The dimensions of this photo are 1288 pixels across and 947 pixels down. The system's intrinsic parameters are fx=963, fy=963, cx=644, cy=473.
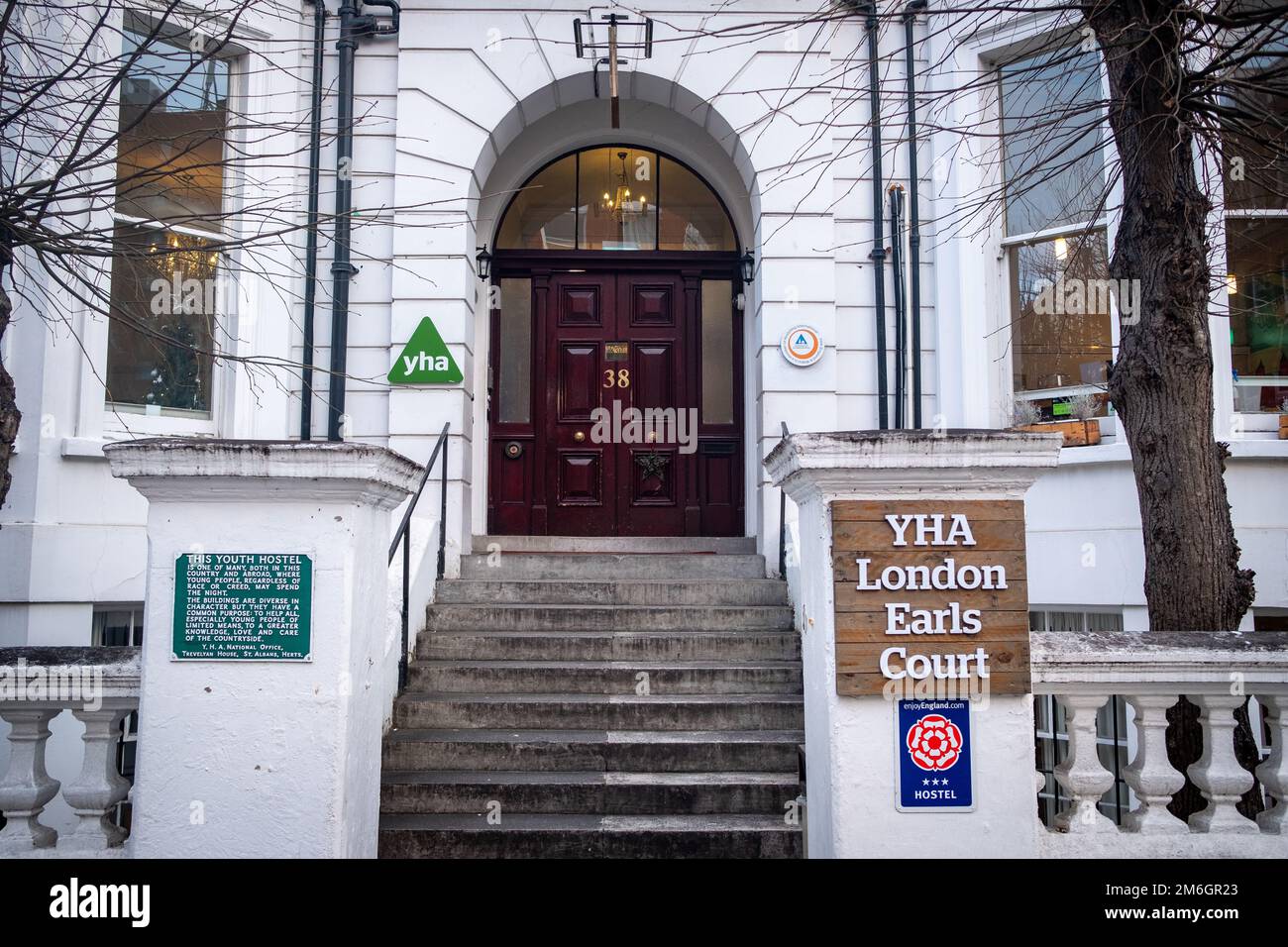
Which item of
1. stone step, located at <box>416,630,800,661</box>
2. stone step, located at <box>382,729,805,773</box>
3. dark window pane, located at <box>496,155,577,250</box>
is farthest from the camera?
dark window pane, located at <box>496,155,577,250</box>

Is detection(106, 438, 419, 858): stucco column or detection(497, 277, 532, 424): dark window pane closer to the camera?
detection(106, 438, 419, 858): stucco column

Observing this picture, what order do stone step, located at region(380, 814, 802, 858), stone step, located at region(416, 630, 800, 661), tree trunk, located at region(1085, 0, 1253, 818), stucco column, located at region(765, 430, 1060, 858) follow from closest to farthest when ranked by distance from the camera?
1. stucco column, located at region(765, 430, 1060, 858)
2. tree trunk, located at region(1085, 0, 1253, 818)
3. stone step, located at region(380, 814, 802, 858)
4. stone step, located at region(416, 630, 800, 661)

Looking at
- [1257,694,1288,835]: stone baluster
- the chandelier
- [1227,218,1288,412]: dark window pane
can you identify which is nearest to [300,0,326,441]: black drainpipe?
the chandelier

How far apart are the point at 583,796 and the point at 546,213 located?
545cm

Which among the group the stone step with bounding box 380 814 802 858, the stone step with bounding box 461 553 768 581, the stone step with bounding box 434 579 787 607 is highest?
the stone step with bounding box 461 553 768 581

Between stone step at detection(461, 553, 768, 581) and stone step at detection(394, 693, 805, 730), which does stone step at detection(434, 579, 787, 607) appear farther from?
stone step at detection(394, 693, 805, 730)

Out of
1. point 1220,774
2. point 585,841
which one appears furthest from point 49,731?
point 1220,774

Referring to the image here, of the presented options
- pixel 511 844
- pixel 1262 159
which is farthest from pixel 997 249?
pixel 511 844

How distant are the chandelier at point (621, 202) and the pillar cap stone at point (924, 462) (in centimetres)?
555

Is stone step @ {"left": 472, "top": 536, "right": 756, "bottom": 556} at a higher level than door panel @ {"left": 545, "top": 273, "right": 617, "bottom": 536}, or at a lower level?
lower

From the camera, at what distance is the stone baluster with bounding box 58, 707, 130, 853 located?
341 cm

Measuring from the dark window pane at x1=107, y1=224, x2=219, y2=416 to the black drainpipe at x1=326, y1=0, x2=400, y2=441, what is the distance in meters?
0.83

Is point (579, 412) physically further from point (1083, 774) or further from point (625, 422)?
point (1083, 774)

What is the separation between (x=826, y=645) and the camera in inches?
131
